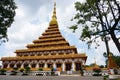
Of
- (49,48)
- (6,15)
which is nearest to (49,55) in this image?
(49,48)

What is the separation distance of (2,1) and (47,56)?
40.5 meters

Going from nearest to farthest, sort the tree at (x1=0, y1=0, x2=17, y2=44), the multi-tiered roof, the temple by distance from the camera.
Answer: the tree at (x1=0, y1=0, x2=17, y2=44) → the temple → the multi-tiered roof

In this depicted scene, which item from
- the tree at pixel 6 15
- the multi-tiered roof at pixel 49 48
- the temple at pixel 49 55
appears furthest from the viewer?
the multi-tiered roof at pixel 49 48

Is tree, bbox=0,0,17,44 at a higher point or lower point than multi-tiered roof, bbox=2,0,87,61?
lower

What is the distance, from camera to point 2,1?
15.4m

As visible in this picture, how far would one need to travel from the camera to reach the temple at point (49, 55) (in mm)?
52750

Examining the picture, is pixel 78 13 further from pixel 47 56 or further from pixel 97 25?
pixel 47 56

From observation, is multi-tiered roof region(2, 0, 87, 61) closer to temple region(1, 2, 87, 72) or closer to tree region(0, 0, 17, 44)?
temple region(1, 2, 87, 72)

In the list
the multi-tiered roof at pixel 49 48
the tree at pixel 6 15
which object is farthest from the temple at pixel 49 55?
the tree at pixel 6 15

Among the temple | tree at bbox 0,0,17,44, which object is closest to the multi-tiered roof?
the temple

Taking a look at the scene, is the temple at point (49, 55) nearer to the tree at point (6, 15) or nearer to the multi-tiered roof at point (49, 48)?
the multi-tiered roof at point (49, 48)

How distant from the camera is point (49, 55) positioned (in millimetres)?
56219

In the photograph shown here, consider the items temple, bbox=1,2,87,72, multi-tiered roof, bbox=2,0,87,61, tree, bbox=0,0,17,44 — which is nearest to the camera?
tree, bbox=0,0,17,44

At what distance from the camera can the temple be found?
173 ft
